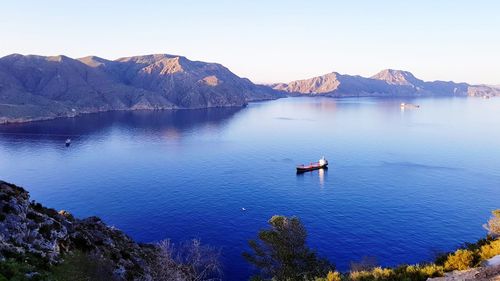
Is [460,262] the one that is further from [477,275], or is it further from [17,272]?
[17,272]

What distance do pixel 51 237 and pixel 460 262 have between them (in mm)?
49117

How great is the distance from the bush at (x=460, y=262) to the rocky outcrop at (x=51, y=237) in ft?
130

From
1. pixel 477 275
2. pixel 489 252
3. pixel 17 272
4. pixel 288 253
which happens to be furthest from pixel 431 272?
pixel 17 272

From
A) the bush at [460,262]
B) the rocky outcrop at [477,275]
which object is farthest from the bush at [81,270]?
the bush at [460,262]

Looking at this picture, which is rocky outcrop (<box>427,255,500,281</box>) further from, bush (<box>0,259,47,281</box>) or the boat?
the boat

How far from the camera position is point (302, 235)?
4181 centimetres

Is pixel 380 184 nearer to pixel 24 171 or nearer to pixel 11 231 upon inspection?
pixel 11 231

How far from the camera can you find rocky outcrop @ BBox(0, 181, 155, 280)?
1681 inches

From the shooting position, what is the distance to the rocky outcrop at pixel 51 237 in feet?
140

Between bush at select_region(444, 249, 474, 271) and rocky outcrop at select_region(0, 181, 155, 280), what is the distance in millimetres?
39694

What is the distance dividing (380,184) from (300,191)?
29421mm

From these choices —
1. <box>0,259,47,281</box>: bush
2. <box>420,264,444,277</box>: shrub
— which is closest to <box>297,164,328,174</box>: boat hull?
<box>420,264,444,277</box>: shrub

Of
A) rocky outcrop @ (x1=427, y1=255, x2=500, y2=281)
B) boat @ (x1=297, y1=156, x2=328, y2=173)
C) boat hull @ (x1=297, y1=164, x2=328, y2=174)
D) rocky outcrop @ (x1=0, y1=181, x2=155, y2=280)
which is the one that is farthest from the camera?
boat @ (x1=297, y1=156, x2=328, y2=173)

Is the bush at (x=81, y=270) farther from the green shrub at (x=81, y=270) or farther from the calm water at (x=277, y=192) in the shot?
the calm water at (x=277, y=192)
